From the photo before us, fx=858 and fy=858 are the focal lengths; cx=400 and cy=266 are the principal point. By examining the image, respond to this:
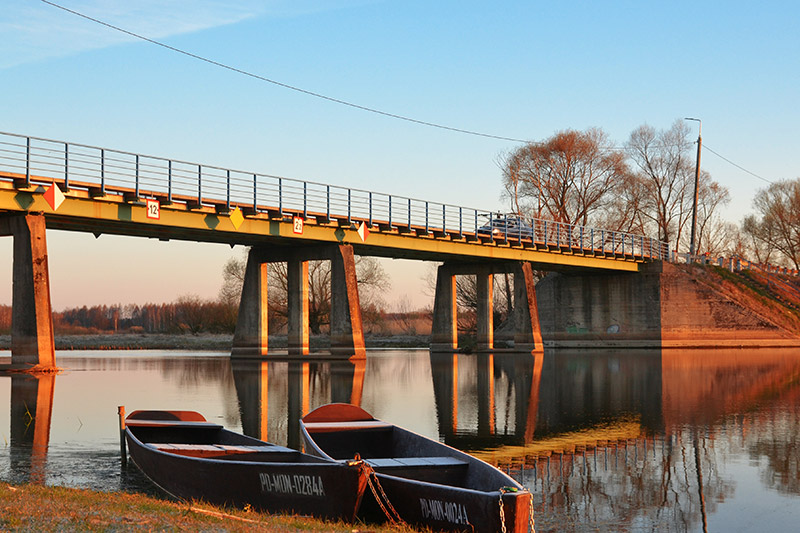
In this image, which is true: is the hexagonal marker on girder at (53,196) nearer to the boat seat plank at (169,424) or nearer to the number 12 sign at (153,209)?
the number 12 sign at (153,209)

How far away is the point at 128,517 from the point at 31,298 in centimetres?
2410

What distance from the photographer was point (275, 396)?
79.1 ft

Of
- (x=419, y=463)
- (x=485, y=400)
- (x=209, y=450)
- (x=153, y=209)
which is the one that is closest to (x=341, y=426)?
(x=209, y=450)

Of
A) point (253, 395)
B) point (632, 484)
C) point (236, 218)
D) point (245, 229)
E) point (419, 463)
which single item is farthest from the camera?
point (245, 229)

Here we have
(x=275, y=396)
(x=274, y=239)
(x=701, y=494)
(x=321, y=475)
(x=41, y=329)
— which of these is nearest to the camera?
(x=321, y=475)

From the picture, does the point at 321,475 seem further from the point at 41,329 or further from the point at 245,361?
the point at 245,361

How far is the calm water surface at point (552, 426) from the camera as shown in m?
10.3

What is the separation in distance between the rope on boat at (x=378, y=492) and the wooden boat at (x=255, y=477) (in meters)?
0.05

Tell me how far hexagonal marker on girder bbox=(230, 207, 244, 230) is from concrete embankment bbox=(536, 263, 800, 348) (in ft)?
124

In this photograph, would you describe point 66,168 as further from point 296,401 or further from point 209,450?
point 209,450

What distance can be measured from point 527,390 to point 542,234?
116 feet

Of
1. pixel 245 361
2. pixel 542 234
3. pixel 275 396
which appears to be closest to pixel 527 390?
pixel 275 396

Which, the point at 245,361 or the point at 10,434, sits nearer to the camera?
the point at 10,434

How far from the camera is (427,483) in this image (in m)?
8.14
